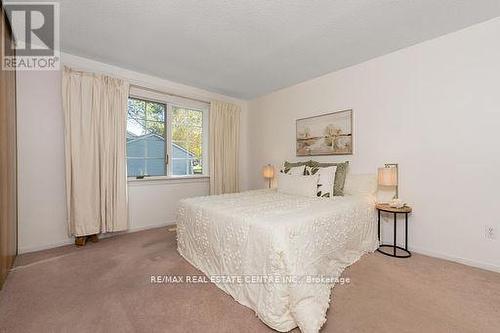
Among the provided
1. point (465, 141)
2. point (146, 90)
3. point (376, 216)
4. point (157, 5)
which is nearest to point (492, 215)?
point (465, 141)

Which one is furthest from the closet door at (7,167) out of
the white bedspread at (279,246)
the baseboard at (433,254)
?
the white bedspread at (279,246)

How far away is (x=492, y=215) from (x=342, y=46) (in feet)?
7.38

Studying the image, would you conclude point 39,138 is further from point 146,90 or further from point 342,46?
point 342,46

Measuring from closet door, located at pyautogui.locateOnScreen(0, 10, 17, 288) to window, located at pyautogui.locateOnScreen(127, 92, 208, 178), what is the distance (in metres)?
1.24

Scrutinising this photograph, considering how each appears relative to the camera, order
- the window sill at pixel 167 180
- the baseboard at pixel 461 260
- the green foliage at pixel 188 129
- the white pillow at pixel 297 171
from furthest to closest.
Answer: the green foliage at pixel 188 129, the window sill at pixel 167 180, the white pillow at pixel 297 171, the baseboard at pixel 461 260

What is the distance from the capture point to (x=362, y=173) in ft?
9.83

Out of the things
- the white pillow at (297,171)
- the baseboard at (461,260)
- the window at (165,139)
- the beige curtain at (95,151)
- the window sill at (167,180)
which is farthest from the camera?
the window at (165,139)

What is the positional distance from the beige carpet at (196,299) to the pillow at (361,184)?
0.81 meters

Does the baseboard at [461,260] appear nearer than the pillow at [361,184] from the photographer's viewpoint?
Yes

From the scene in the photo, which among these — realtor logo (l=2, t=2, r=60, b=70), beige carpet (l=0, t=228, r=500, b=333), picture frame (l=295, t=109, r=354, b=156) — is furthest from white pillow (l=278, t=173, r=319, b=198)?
realtor logo (l=2, t=2, r=60, b=70)

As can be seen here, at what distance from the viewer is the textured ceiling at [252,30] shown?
1.90 m

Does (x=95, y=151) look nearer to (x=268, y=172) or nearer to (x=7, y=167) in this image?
(x=7, y=167)

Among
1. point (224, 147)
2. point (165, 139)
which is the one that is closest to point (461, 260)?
point (224, 147)

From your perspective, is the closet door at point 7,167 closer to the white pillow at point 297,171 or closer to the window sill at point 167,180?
the window sill at point 167,180
